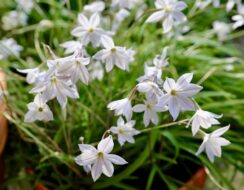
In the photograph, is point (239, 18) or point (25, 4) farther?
point (25, 4)

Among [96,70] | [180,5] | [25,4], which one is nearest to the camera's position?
[180,5]

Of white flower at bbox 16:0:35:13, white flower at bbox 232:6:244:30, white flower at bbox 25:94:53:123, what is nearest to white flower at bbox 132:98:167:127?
white flower at bbox 25:94:53:123

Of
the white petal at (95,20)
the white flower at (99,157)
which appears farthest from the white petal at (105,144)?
the white petal at (95,20)

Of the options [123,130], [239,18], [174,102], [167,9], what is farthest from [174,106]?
[239,18]

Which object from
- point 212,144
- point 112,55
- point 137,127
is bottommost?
point 137,127

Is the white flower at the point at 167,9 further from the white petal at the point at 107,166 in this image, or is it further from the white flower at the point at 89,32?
the white petal at the point at 107,166

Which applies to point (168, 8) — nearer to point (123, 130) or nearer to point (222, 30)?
point (123, 130)

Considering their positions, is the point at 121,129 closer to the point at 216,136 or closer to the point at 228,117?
the point at 216,136
